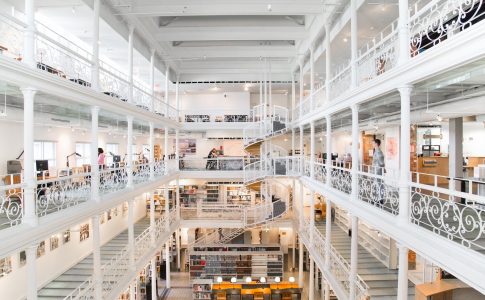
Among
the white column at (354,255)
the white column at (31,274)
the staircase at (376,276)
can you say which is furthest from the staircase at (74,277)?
the staircase at (376,276)

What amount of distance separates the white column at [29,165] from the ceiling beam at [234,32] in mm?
7716

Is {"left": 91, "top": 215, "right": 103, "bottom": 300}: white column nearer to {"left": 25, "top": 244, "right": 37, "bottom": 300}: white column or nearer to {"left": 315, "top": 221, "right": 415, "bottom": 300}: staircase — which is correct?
{"left": 25, "top": 244, "right": 37, "bottom": 300}: white column

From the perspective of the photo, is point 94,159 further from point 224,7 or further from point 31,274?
point 224,7

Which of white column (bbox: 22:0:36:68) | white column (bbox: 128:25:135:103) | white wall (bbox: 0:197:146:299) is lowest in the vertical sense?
white wall (bbox: 0:197:146:299)

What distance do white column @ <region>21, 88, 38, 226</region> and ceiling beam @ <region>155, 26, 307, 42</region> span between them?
772 centimetres

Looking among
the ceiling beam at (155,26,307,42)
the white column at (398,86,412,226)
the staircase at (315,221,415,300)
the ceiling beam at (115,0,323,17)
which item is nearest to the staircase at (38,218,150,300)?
the ceiling beam at (115,0,323,17)

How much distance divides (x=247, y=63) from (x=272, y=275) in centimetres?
1099

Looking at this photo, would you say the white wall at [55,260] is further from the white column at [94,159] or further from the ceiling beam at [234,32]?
the ceiling beam at [234,32]

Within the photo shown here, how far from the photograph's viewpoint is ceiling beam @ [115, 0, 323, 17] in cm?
958

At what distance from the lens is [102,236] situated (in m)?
13.6

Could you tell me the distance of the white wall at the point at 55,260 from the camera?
28.7ft

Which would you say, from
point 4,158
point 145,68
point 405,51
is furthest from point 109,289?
point 145,68

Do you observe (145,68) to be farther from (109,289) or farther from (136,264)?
(109,289)

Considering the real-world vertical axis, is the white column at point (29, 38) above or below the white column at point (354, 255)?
above
